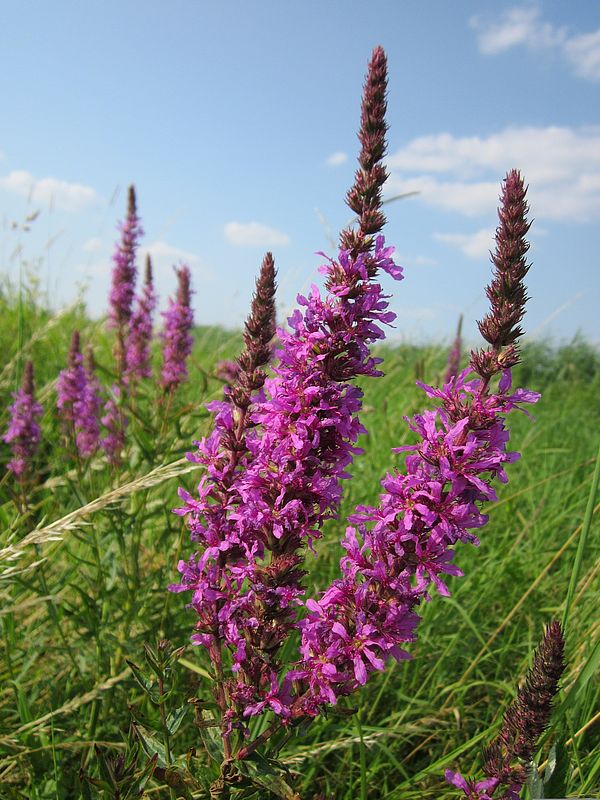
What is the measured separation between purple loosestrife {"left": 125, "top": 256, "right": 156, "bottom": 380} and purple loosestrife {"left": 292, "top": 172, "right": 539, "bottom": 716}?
3876 millimetres

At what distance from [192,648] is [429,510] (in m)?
1.65

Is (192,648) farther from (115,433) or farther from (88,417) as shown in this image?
(88,417)

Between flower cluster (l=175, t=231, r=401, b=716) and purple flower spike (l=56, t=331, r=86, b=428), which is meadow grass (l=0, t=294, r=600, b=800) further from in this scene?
purple flower spike (l=56, t=331, r=86, b=428)

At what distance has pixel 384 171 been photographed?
164 cm

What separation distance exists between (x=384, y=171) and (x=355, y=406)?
1.97 feet

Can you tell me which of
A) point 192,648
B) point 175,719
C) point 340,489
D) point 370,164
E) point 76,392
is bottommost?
point 192,648

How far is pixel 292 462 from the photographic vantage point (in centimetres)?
158

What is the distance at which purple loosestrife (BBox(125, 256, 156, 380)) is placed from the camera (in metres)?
5.36

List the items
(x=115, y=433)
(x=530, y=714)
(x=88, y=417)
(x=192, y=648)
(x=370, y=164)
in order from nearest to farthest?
(x=530, y=714)
(x=370, y=164)
(x=192, y=648)
(x=115, y=433)
(x=88, y=417)

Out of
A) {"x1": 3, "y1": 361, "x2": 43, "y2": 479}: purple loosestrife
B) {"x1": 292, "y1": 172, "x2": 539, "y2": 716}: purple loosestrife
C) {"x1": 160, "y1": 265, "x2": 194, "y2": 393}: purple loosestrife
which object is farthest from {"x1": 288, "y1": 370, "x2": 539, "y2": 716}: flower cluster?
{"x1": 160, "y1": 265, "x2": 194, "y2": 393}: purple loosestrife

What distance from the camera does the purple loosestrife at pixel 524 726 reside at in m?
1.40

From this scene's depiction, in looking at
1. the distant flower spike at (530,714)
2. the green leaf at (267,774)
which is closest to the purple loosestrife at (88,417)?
the green leaf at (267,774)

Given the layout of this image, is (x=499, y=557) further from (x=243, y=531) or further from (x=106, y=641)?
(x=243, y=531)

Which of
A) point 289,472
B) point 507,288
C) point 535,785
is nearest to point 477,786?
point 535,785
